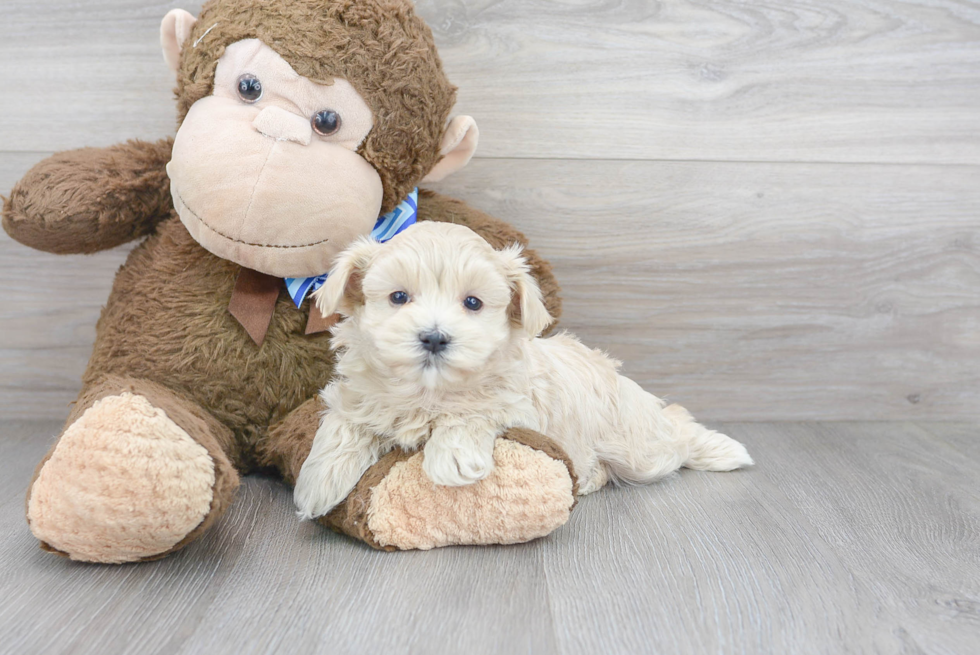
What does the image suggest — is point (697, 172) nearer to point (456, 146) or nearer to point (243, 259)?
point (456, 146)

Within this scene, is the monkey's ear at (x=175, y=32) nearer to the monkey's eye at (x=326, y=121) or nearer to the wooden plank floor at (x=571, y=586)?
the monkey's eye at (x=326, y=121)

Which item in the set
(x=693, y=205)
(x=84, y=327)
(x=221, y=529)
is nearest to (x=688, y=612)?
(x=221, y=529)

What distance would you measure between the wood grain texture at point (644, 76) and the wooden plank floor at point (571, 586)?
2.11ft

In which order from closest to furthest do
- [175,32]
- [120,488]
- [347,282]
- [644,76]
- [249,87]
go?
[120,488] < [347,282] < [249,87] < [175,32] < [644,76]

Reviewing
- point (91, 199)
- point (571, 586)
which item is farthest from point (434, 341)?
point (91, 199)

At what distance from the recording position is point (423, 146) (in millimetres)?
1143

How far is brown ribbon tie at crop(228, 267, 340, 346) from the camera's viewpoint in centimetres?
117

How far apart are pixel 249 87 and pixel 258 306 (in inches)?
12.2

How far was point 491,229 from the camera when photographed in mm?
1279

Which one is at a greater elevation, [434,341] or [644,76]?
[644,76]

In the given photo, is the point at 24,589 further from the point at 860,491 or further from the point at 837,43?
the point at 837,43

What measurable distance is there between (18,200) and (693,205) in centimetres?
112

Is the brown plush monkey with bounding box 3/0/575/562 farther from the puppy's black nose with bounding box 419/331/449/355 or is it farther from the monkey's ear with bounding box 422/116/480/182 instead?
the puppy's black nose with bounding box 419/331/449/355

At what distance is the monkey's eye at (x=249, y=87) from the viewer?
1.08 metres
